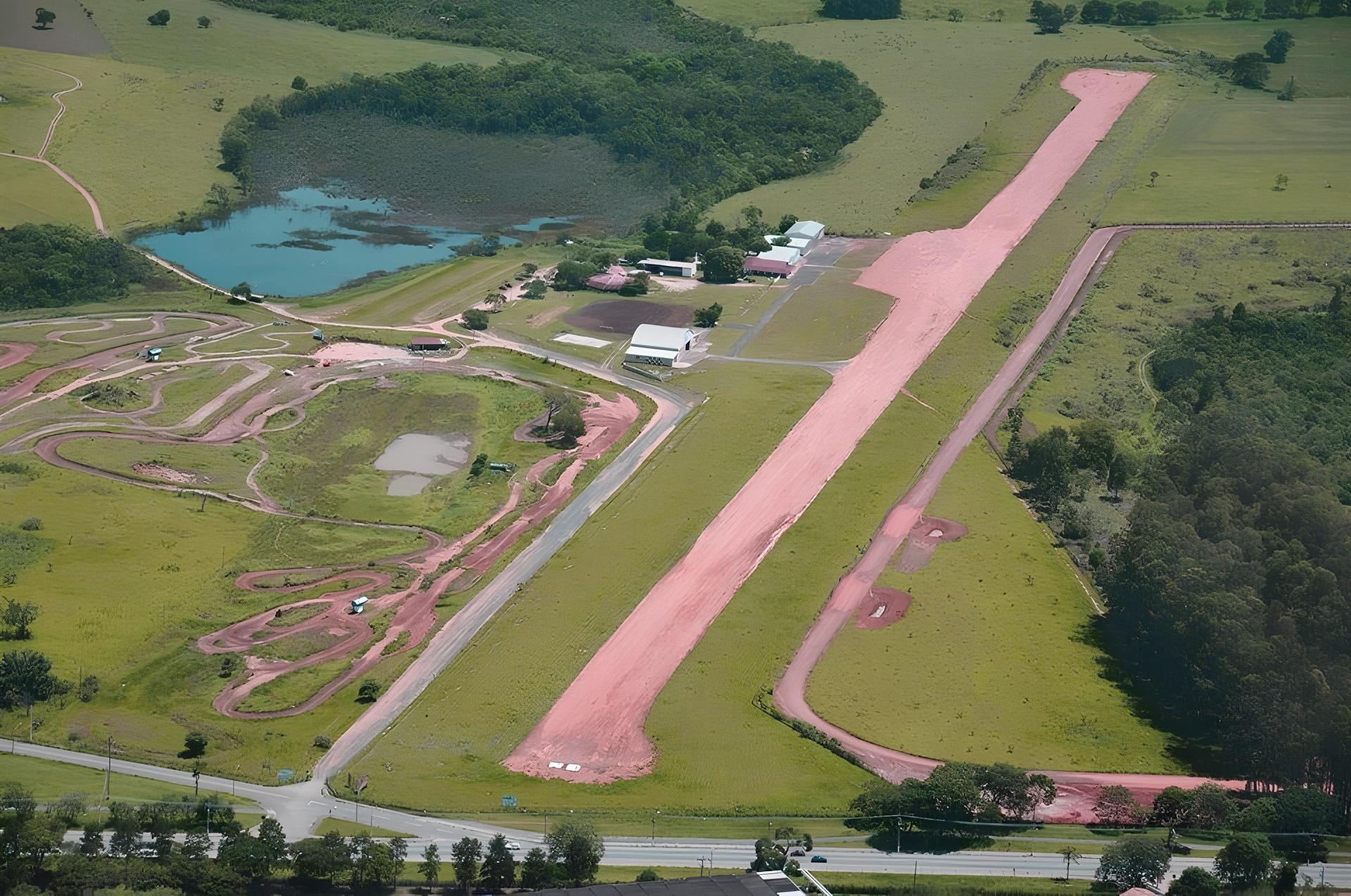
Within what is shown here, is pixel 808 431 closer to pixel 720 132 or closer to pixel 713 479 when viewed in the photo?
pixel 713 479

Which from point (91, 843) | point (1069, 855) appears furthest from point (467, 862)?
point (1069, 855)

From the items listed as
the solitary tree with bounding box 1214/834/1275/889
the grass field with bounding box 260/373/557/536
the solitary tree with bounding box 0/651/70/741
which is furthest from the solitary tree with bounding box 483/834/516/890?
the grass field with bounding box 260/373/557/536

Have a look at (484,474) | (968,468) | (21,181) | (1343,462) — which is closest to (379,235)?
(21,181)

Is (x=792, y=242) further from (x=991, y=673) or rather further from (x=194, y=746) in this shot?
(x=194, y=746)

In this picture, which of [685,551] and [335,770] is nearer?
[335,770]

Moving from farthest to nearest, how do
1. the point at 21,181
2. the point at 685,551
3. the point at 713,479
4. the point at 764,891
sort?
the point at 21,181 → the point at 713,479 → the point at 685,551 → the point at 764,891

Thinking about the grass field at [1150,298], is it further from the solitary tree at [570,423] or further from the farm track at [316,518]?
the farm track at [316,518]

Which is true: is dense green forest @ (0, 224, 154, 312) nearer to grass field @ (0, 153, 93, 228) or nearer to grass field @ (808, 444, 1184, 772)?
grass field @ (0, 153, 93, 228)

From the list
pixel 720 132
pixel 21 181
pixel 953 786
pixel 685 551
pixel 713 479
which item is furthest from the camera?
pixel 720 132
